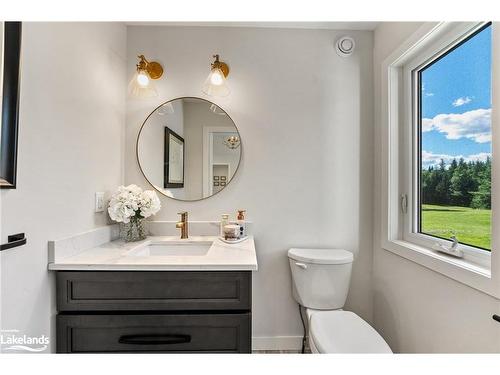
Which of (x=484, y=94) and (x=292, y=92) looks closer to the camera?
(x=484, y=94)

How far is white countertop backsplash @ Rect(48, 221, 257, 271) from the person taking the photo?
3.55ft

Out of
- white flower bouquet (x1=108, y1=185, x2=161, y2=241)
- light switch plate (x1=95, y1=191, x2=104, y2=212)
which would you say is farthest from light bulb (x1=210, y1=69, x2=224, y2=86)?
light switch plate (x1=95, y1=191, x2=104, y2=212)

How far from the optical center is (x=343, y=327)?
4.25ft

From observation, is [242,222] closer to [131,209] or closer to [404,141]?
[131,209]

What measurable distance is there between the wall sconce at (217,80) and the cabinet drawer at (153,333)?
1.28 meters

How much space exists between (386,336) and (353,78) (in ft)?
5.25

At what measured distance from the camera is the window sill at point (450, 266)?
961mm

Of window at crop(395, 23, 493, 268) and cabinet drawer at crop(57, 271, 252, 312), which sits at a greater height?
window at crop(395, 23, 493, 268)

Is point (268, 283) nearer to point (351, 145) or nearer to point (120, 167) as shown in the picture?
point (351, 145)

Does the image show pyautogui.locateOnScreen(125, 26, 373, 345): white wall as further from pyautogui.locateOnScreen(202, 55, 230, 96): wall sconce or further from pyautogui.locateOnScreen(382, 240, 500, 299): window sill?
pyautogui.locateOnScreen(382, 240, 500, 299): window sill

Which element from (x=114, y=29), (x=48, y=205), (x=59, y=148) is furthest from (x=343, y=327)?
(x=114, y=29)

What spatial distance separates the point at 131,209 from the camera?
58.4 inches

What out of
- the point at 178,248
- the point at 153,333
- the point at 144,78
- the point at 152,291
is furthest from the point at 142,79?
the point at 153,333

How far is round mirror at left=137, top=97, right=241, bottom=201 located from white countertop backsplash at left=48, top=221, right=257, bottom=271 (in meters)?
0.36
